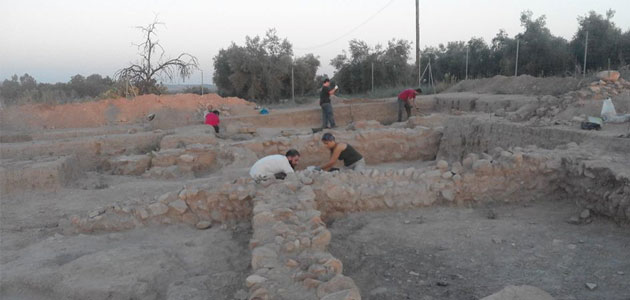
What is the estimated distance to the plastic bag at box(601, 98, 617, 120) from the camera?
7129mm

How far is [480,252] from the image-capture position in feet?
12.3

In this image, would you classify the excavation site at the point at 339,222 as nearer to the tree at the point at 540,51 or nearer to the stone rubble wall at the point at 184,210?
the stone rubble wall at the point at 184,210

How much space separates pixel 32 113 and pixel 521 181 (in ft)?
42.1

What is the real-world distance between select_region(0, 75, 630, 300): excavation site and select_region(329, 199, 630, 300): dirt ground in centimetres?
2

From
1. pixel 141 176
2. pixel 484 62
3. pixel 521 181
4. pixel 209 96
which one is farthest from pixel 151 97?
pixel 484 62

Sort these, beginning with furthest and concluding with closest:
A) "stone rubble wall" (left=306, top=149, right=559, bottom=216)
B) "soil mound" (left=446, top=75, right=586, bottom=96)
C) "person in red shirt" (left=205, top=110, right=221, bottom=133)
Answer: "soil mound" (left=446, top=75, right=586, bottom=96) → "person in red shirt" (left=205, top=110, right=221, bottom=133) → "stone rubble wall" (left=306, top=149, right=559, bottom=216)

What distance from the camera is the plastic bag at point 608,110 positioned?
7129 millimetres

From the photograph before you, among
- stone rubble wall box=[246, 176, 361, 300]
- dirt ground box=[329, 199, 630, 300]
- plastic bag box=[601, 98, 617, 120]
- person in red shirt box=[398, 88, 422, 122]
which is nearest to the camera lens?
stone rubble wall box=[246, 176, 361, 300]

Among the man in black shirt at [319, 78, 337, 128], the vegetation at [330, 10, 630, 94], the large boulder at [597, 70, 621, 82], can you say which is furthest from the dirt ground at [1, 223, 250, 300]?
the vegetation at [330, 10, 630, 94]

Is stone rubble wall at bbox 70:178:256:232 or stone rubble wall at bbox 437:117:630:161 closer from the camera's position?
stone rubble wall at bbox 70:178:256:232

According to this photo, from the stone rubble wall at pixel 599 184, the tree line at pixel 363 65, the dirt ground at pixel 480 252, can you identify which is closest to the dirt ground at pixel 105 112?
the tree line at pixel 363 65

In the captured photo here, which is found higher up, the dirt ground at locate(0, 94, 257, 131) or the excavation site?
the dirt ground at locate(0, 94, 257, 131)

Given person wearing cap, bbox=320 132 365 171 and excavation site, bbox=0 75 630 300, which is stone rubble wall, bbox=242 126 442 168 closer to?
excavation site, bbox=0 75 630 300

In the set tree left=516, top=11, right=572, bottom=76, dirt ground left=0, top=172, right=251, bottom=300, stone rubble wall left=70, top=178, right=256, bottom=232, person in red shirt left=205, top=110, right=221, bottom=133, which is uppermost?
tree left=516, top=11, right=572, bottom=76
